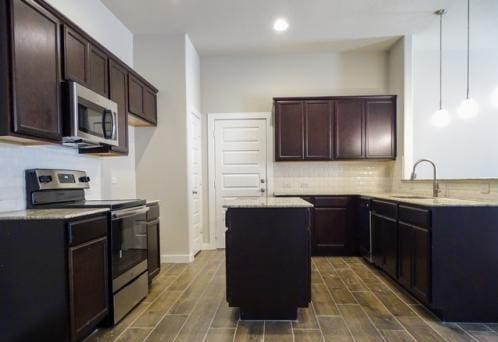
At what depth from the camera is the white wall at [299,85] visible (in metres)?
4.91

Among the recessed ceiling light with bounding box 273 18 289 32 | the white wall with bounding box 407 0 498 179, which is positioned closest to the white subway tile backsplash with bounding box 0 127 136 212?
the recessed ceiling light with bounding box 273 18 289 32

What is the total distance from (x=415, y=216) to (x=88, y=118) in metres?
2.80

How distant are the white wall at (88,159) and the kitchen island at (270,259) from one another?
1.54 m

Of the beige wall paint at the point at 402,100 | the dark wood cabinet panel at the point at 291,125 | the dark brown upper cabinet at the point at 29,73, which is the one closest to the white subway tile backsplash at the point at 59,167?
the dark brown upper cabinet at the point at 29,73

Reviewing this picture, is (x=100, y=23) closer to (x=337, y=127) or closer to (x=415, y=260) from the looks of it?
(x=337, y=127)

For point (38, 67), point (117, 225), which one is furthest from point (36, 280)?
point (38, 67)

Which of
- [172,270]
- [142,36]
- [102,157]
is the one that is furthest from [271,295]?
[142,36]

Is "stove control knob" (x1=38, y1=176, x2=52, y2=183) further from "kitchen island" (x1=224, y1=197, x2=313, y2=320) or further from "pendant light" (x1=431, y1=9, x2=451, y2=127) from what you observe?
"pendant light" (x1=431, y1=9, x2=451, y2=127)

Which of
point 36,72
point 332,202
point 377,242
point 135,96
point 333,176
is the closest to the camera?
point 36,72

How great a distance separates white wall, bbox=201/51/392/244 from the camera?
4.91 m

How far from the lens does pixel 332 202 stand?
4426 mm

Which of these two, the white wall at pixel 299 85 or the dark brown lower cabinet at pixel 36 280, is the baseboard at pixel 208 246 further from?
the dark brown lower cabinet at pixel 36 280

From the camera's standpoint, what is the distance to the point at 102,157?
3395 mm

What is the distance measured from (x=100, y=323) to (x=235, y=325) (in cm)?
103
